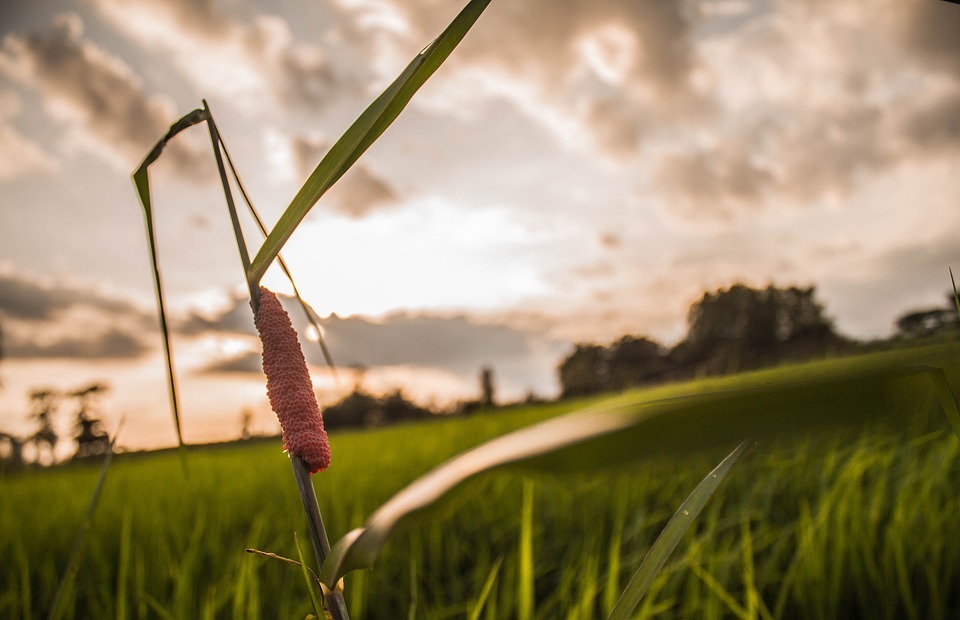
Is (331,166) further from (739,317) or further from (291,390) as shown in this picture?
(739,317)

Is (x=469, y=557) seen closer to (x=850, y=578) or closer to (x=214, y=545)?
(x=214, y=545)

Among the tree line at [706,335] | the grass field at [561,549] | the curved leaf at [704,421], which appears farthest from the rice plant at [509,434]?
the tree line at [706,335]

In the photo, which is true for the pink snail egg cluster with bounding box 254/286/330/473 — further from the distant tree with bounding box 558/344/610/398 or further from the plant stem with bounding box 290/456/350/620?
the distant tree with bounding box 558/344/610/398

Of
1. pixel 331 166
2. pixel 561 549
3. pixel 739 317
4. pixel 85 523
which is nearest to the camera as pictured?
pixel 331 166

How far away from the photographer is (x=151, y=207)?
0.25 metres

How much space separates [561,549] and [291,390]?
138cm

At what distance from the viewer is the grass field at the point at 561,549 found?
95 centimetres

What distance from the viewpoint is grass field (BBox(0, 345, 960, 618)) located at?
37.4 inches

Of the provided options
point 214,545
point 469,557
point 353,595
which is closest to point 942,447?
point 469,557

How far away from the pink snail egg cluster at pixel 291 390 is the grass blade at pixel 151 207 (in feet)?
0.21

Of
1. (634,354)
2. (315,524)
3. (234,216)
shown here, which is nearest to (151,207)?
(234,216)

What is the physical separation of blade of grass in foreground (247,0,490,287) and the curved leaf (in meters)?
0.12

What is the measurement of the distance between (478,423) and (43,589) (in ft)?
8.50

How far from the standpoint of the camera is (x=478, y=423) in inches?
146
